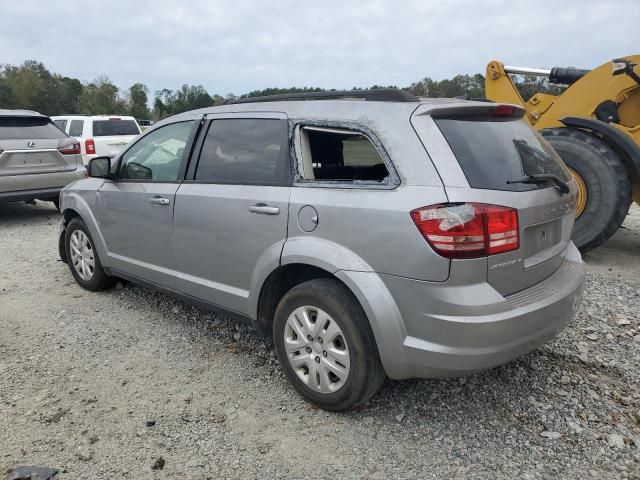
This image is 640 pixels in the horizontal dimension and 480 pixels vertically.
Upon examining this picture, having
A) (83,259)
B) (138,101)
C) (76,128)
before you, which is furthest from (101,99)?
(83,259)

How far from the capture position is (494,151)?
2.68m

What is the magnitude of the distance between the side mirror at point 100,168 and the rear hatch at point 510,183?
2958mm

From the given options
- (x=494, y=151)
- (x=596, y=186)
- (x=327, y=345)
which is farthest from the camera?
(x=596, y=186)

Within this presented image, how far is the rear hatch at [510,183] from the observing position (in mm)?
2465

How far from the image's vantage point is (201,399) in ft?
10.1

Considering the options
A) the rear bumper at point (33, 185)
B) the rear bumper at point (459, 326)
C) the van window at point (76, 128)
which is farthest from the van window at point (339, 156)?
the van window at point (76, 128)

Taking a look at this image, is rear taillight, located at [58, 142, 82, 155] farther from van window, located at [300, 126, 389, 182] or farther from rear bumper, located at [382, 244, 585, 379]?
rear bumper, located at [382, 244, 585, 379]

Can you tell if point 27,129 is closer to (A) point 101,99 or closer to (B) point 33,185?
(B) point 33,185

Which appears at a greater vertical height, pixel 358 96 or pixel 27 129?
pixel 358 96

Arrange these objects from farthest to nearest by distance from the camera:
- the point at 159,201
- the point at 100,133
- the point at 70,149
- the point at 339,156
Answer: the point at 100,133
the point at 70,149
the point at 159,201
the point at 339,156

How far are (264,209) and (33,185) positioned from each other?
663cm

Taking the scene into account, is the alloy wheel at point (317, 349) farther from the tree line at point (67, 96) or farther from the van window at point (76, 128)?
the tree line at point (67, 96)

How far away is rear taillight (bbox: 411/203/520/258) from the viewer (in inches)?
93.0

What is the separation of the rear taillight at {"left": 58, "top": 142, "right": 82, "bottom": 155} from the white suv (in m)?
3.12
